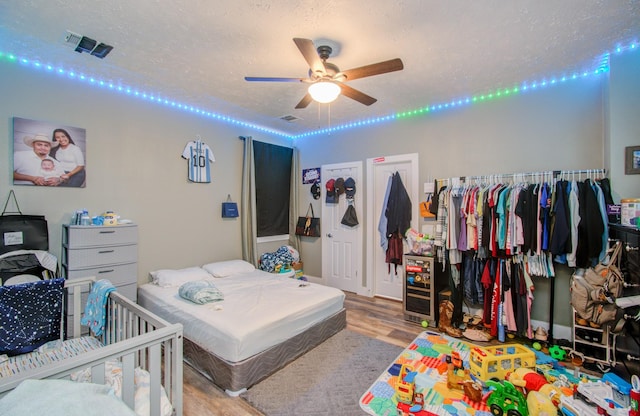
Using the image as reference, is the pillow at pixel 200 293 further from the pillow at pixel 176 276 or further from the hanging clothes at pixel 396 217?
the hanging clothes at pixel 396 217

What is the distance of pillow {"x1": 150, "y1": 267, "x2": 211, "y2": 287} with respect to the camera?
10.4 feet

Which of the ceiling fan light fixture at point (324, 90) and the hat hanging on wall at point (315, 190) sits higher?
the ceiling fan light fixture at point (324, 90)

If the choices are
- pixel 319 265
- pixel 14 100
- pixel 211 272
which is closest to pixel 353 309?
pixel 319 265

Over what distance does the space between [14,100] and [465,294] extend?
192 inches

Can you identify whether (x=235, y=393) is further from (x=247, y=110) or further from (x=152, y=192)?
(x=247, y=110)

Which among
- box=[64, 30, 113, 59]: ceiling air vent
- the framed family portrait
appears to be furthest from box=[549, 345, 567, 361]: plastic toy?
the framed family portrait

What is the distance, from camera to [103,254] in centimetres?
275

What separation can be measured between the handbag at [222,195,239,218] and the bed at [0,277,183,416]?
205 cm

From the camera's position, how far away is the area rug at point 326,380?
1.98 m

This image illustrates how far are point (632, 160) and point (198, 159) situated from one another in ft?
14.8

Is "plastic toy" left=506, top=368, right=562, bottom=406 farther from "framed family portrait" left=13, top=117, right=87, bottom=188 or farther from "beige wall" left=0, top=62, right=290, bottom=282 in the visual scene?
"framed family portrait" left=13, top=117, right=87, bottom=188

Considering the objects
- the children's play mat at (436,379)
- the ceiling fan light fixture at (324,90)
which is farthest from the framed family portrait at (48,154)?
the children's play mat at (436,379)

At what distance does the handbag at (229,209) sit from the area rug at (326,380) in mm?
2258

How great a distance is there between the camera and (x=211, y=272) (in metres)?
3.63
